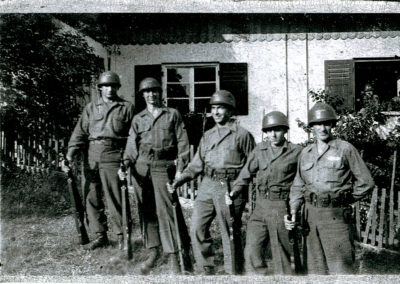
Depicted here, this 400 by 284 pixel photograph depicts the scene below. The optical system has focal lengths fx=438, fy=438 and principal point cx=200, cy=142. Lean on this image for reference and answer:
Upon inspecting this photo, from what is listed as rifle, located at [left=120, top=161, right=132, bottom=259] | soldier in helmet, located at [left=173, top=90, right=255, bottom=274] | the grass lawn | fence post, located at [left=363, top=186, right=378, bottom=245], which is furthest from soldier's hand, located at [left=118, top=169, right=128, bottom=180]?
fence post, located at [left=363, top=186, right=378, bottom=245]

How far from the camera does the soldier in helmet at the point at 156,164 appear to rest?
502 centimetres

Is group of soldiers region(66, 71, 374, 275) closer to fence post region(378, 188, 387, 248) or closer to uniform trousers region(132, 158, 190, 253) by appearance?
uniform trousers region(132, 158, 190, 253)

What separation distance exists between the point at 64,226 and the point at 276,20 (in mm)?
5889

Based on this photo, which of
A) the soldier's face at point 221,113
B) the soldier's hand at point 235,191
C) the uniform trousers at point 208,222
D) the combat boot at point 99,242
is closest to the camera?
the soldier's hand at point 235,191

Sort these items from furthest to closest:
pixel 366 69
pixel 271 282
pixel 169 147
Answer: pixel 366 69 < pixel 169 147 < pixel 271 282

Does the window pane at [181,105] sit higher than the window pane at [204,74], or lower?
lower

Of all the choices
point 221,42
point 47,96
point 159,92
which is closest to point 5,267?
point 159,92

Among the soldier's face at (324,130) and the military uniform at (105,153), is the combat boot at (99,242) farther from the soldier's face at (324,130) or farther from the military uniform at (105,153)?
the soldier's face at (324,130)

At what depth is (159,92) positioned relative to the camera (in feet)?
17.3

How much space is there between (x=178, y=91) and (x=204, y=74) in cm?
77

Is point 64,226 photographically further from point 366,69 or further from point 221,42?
point 366,69

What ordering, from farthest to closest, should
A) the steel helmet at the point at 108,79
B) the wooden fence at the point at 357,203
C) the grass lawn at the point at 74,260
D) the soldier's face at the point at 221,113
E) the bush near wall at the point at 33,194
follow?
the bush near wall at the point at 33,194 → the wooden fence at the point at 357,203 → the steel helmet at the point at 108,79 → the soldier's face at the point at 221,113 → the grass lawn at the point at 74,260

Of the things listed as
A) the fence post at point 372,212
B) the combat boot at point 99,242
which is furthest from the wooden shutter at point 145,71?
the fence post at point 372,212

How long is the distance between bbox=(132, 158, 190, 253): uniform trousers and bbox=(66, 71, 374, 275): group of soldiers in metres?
0.01
